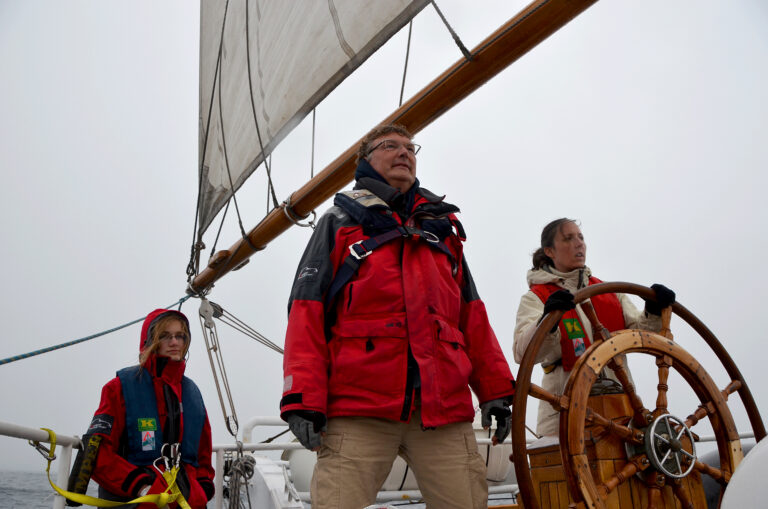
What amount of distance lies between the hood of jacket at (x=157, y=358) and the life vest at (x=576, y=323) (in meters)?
1.54

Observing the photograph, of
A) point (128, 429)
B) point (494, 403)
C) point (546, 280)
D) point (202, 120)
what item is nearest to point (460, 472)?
point (494, 403)

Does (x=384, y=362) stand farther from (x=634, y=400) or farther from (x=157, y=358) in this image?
(x=157, y=358)

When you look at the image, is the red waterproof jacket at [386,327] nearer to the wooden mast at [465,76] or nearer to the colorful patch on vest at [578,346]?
the colorful patch on vest at [578,346]

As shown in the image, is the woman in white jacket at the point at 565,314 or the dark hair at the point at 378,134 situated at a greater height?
the dark hair at the point at 378,134

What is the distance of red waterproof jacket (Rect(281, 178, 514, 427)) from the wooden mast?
100 cm

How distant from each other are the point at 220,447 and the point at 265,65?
3.12 m

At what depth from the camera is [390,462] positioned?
1.73 m

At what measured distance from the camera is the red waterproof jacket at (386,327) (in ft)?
5.50

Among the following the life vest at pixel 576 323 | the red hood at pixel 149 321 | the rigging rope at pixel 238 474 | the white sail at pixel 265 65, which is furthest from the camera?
the white sail at pixel 265 65

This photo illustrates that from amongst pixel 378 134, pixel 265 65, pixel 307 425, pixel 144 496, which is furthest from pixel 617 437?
pixel 265 65

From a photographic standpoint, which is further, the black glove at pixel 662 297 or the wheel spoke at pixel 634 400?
the black glove at pixel 662 297

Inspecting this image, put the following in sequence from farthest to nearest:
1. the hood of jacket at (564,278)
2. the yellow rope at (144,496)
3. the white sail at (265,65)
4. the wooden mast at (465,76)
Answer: the white sail at (265,65)
the wooden mast at (465,76)
the hood of jacket at (564,278)
the yellow rope at (144,496)

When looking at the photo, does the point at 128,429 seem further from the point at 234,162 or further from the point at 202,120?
the point at 202,120

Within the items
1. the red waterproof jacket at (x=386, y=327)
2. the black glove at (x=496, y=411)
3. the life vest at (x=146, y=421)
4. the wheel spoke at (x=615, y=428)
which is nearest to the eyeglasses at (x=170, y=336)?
the life vest at (x=146, y=421)
